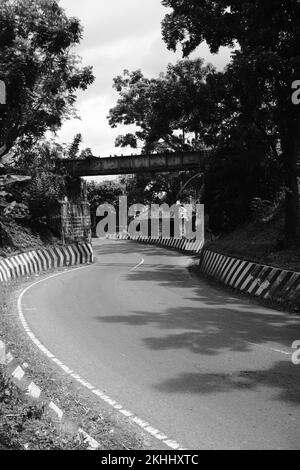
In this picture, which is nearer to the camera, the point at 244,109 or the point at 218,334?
the point at 218,334

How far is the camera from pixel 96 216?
229 feet

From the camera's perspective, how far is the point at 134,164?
39.4m

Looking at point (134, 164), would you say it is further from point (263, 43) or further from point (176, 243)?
point (263, 43)

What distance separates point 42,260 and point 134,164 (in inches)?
619

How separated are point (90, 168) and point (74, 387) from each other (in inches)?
1307

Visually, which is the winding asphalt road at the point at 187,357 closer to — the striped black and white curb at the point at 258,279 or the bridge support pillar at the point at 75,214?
the striped black and white curb at the point at 258,279

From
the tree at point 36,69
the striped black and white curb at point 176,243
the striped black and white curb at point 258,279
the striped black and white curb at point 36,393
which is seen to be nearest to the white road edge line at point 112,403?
the striped black and white curb at point 36,393

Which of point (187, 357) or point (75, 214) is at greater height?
point (75, 214)

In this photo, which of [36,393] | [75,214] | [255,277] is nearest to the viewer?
[36,393]

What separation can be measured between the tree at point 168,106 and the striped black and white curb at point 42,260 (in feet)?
26.3

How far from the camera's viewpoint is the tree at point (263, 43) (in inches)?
651

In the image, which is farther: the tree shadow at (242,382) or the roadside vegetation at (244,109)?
the roadside vegetation at (244,109)

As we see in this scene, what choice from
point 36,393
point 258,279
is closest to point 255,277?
point 258,279
